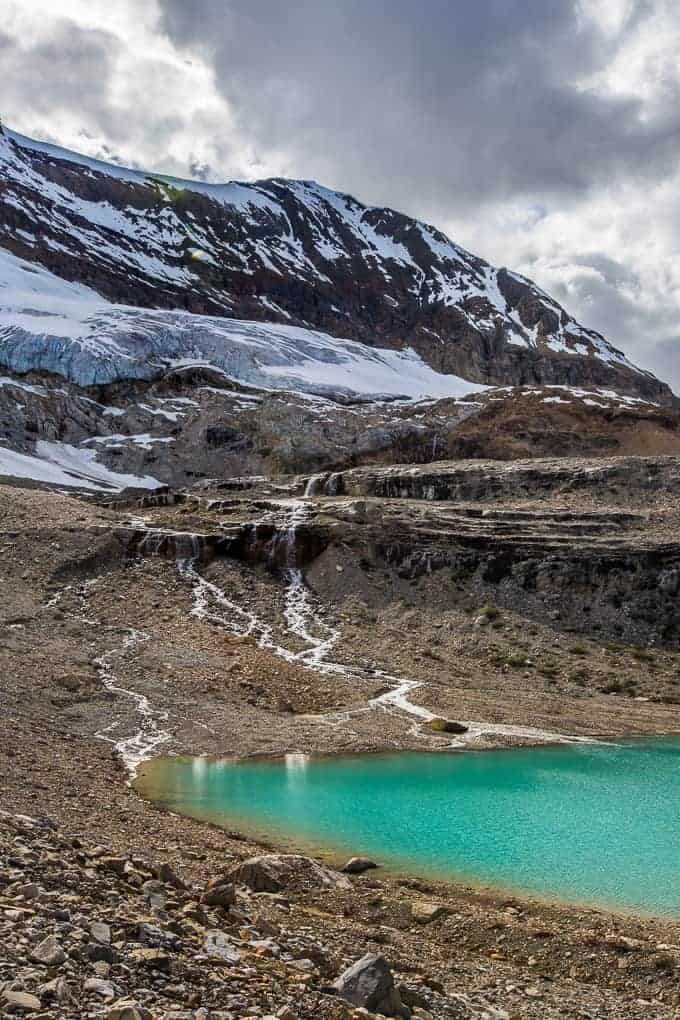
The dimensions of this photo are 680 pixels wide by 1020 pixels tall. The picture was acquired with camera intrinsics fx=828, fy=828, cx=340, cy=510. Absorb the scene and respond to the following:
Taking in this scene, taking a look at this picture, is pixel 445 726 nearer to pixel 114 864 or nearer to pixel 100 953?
pixel 114 864

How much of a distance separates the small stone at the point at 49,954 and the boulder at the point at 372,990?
10.3 feet

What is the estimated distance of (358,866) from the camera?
17781 mm

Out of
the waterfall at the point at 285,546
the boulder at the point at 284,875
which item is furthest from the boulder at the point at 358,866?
the waterfall at the point at 285,546

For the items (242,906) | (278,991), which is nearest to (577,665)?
(242,906)

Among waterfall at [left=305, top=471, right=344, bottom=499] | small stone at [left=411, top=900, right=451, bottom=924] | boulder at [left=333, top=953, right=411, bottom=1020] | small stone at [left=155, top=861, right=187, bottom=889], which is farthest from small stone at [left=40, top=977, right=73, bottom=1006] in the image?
waterfall at [left=305, top=471, right=344, bottom=499]

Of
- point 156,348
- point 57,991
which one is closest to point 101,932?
point 57,991

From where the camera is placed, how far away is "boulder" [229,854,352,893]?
49.6ft

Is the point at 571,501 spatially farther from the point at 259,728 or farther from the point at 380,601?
the point at 259,728

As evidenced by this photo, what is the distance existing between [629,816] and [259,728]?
14072 mm

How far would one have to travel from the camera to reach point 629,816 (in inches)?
932

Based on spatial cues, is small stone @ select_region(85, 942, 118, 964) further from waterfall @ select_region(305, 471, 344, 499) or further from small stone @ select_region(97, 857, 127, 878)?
waterfall @ select_region(305, 471, 344, 499)

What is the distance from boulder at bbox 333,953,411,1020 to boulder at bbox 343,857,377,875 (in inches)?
321

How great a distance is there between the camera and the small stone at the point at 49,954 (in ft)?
25.7

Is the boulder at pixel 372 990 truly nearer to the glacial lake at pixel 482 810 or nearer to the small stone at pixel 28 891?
the small stone at pixel 28 891
